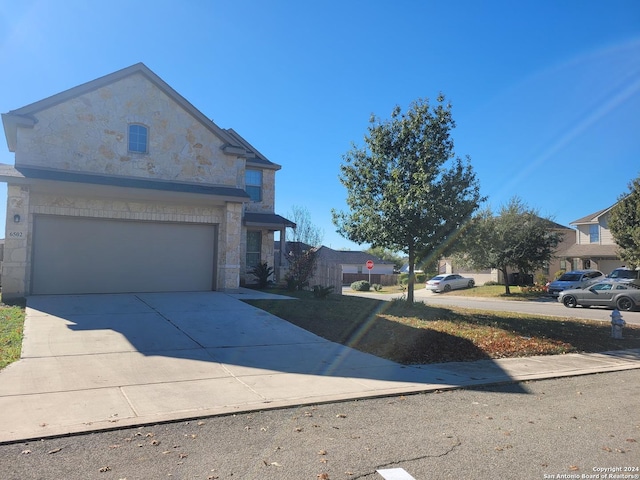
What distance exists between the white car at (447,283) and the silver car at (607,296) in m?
15.8

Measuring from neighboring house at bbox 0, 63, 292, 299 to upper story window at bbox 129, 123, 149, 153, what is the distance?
0.03m

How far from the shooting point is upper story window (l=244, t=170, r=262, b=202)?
2158 centimetres

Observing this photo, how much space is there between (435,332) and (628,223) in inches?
930

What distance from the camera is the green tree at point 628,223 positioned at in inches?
1072

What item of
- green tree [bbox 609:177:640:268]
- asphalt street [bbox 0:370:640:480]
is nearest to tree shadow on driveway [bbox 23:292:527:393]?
asphalt street [bbox 0:370:640:480]

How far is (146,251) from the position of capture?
15.4m

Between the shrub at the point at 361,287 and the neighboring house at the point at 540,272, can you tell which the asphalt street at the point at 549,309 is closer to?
the neighboring house at the point at 540,272

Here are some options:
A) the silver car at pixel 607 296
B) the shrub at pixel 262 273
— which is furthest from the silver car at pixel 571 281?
the shrub at pixel 262 273

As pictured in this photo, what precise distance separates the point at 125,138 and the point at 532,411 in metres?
14.2

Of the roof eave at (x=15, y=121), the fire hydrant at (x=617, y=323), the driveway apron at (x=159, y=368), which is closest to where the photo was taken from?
the driveway apron at (x=159, y=368)

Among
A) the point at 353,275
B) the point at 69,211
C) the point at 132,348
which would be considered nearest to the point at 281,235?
the point at 69,211

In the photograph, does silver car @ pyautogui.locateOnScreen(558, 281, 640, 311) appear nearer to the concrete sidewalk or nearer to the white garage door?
the concrete sidewalk

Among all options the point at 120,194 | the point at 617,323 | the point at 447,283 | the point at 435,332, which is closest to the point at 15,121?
the point at 120,194

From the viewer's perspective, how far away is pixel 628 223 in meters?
28.0
